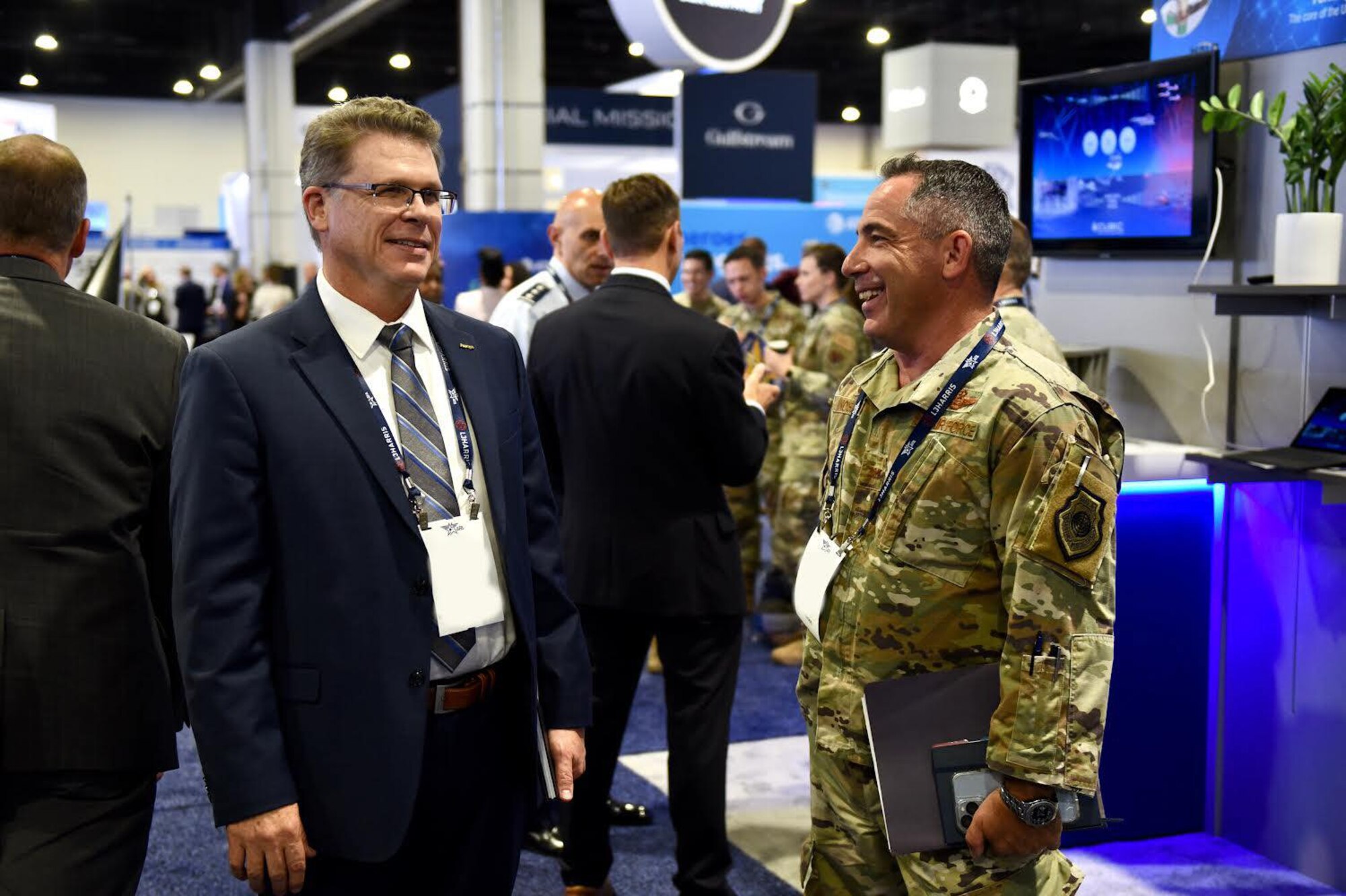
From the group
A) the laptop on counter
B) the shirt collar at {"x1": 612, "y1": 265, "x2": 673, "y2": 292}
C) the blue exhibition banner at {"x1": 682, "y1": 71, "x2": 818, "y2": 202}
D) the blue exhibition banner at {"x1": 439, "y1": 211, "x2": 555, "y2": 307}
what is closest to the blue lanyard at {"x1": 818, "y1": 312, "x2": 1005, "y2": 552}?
the shirt collar at {"x1": 612, "y1": 265, "x2": 673, "y2": 292}

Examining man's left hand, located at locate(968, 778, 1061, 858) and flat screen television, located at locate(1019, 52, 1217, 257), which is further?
flat screen television, located at locate(1019, 52, 1217, 257)

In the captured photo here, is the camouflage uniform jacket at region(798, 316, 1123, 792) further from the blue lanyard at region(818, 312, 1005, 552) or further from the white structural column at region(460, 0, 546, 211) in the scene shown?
the white structural column at region(460, 0, 546, 211)

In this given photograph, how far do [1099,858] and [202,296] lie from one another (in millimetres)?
15304

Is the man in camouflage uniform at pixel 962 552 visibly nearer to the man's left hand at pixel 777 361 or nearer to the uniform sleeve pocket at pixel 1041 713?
the uniform sleeve pocket at pixel 1041 713

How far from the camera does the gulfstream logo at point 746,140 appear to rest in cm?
943

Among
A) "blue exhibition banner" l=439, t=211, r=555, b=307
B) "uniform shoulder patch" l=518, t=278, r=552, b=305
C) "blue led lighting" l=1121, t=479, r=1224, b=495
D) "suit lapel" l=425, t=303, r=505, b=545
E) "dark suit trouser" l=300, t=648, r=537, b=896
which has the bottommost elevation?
"dark suit trouser" l=300, t=648, r=537, b=896

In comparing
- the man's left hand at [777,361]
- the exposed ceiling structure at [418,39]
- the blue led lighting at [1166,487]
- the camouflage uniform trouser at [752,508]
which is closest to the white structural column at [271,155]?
the exposed ceiling structure at [418,39]

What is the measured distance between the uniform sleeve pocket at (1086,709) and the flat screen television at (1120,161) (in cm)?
248

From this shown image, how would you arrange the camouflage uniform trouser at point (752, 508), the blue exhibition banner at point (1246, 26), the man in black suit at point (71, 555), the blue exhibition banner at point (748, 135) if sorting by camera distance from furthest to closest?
the blue exhibition banner at point (748, 135) < the camouflage uniform trouser at point (752, 508) < the blue exhibition banner at point (1246, 26) < the man in black suit at point (71, 555)

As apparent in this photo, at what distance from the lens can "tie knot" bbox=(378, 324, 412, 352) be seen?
1.90 metres

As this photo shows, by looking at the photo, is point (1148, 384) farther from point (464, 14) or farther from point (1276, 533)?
point (464, 14)

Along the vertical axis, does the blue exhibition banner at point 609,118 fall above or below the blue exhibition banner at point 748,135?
above

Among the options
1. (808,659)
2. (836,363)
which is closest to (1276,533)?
(808,659)

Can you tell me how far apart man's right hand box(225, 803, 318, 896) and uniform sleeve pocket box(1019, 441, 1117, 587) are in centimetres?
98
